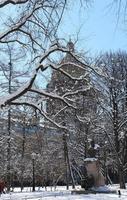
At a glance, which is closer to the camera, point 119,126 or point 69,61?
point 69,61

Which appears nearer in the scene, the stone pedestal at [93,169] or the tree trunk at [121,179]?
the stone pedestal at [93,169]

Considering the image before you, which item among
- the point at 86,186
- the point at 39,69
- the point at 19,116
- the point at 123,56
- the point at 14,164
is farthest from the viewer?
the point at 14,164

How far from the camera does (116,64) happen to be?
1777 inches

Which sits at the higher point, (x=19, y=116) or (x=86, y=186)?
(x=19, y=116)

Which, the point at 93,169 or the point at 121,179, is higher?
the point at 93,169

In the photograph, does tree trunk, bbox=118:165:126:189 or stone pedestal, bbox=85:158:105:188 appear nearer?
stone pedestal, bbox=85:158:105:188

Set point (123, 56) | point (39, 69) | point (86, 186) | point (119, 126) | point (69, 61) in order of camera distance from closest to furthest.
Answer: point (39, 69) → point (69, 61) → point (86, 186) → point (119, 126) → point (123, 56)

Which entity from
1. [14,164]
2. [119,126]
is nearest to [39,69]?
[119,126]

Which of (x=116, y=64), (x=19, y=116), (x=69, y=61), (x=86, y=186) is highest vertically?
(x=116, y=64)

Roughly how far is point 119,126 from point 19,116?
2210 cm

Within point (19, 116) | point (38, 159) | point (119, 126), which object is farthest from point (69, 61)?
point (38, 159)

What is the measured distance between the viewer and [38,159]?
51.4m

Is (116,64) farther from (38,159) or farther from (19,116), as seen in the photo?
(19,116)

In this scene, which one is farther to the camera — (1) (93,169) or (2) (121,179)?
(2) (121,179)
